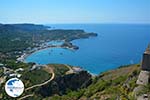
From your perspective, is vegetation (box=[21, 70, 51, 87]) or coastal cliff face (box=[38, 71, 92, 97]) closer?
coastal cliff face (box=[38, 71, 92, 97])

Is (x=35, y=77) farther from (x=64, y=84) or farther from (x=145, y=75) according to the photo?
(x=145, y=75)

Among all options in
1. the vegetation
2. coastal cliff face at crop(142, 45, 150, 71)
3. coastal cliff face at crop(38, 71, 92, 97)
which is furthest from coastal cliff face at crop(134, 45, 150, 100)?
the vegetation

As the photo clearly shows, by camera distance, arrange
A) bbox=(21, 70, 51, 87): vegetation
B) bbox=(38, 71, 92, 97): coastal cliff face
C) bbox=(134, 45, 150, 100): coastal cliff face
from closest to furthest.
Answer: bbox=(134, 45, 150, 100): coastal cliff face
bbox=(38, 71, 92, 97): coastal cliff face
bbox=(21, 70, 51, 87): vegetation

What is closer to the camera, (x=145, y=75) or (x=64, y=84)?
(x=145, y=75)

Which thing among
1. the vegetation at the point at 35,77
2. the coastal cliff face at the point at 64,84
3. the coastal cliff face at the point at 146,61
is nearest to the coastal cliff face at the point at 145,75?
the coastal cliff face at the point at 146,61

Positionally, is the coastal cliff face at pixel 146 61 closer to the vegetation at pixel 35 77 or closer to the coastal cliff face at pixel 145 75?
the coastal cliff face at pixel 145 75

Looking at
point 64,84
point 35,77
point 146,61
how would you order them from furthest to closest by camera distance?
1. point 35,77
2. point 64,84
3. point 146,61

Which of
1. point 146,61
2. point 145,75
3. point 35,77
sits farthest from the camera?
point 35,77

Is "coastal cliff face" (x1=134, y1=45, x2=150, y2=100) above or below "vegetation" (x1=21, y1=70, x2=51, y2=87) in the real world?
above

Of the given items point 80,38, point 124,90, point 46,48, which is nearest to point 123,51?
point 46,48

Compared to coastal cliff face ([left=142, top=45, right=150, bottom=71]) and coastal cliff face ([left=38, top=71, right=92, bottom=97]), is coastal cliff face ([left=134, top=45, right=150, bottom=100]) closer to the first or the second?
coastal cliff face ([left=142, top=45, right=150, bottom=71])

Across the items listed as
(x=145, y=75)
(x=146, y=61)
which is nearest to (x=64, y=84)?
(x=145, y=75)
